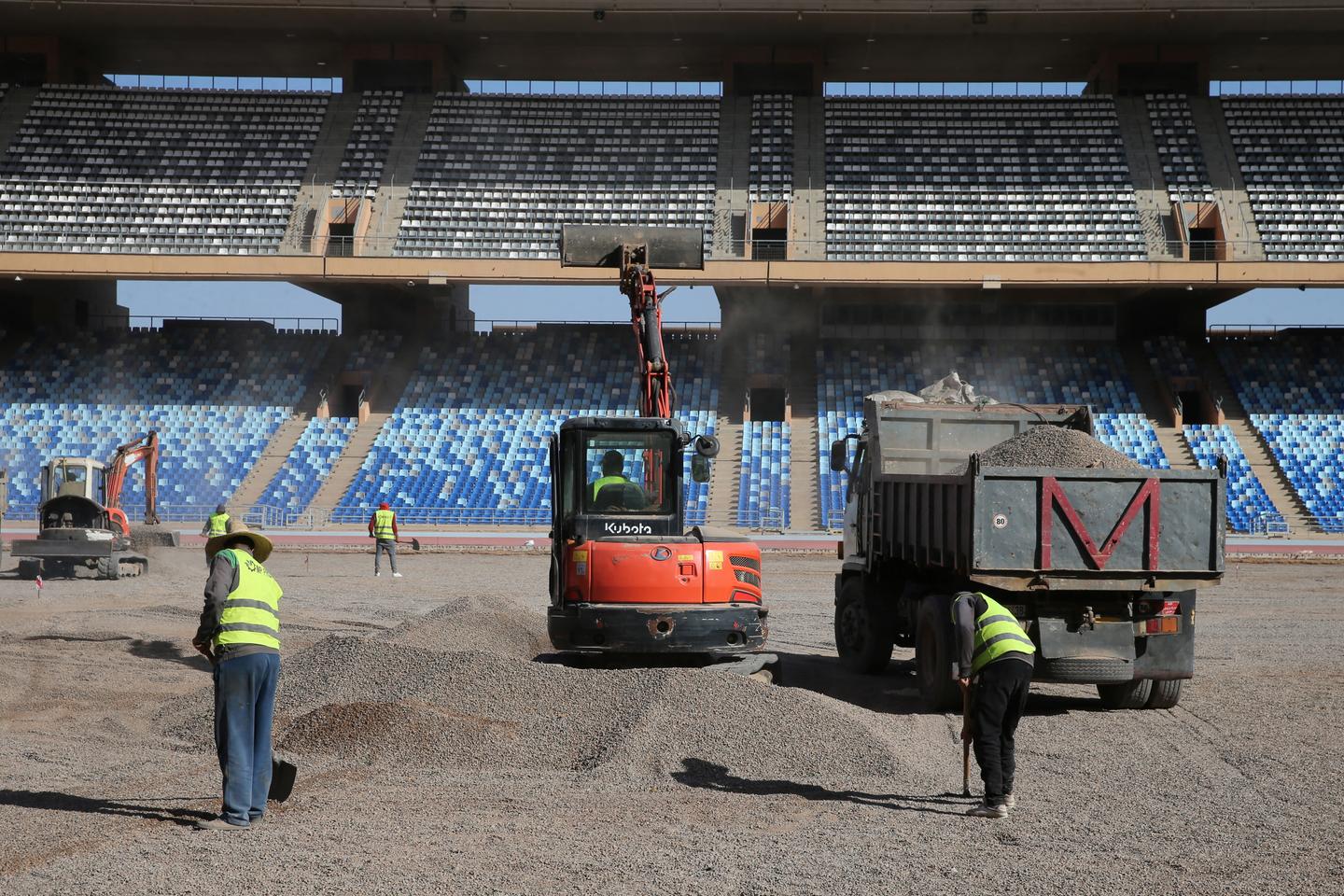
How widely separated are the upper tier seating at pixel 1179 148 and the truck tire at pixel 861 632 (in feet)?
92.5

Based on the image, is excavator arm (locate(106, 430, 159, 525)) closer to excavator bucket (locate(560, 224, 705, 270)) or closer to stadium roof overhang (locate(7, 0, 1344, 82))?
excavator bucket (locate(560, 224, 705, 270))

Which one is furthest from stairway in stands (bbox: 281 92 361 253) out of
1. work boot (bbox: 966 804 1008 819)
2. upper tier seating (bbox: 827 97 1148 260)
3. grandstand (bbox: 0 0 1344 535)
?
work boot (bbox: 966 804 1008 819)

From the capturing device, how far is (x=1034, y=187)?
131ft

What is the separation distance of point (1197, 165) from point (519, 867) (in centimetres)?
3796

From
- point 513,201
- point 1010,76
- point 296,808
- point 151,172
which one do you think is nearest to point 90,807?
point 296,808

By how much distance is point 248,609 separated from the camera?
7859 mm

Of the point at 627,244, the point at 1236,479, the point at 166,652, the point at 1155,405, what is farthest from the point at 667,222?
the point at 166,652

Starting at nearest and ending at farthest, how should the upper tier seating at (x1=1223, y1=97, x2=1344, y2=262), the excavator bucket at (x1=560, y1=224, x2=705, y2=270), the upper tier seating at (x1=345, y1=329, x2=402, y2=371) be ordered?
the excavator bucket at (x1=560, y1=224, x2=705, y2=270), the upper tier seating at (x1=1223, y1=97, x2=1344, y2=262), the upper tier seating at (x1=345, y1=329, x2=402, y2=371)

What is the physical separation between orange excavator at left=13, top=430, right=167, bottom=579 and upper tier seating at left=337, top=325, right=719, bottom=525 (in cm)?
806

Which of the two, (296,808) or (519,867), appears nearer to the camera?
(519,867)

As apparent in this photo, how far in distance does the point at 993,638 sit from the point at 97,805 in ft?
18.9

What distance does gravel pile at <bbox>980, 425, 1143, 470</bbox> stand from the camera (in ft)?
40.1

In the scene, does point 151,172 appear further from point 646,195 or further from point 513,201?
point 646,195

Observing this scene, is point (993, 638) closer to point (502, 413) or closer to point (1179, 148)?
point (502, 413)
